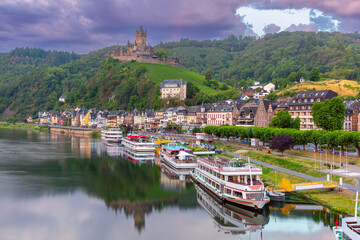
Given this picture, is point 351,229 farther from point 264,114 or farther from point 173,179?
point 264,114

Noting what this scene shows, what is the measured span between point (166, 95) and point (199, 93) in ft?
47.5

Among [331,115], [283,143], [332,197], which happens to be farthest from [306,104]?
[332,197]

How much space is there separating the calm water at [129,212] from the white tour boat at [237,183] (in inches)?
46.7

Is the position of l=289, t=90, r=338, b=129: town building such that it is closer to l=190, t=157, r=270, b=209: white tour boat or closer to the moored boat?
l=190, t=157, r=270, b=209: white tour boat

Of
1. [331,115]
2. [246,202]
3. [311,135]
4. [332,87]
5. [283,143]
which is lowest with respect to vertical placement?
[246,202]

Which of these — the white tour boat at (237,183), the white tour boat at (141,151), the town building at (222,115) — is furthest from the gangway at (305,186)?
the town building at (222,115)

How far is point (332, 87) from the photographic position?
11981 cm

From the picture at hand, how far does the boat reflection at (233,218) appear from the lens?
3291 cm

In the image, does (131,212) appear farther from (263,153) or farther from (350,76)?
(350,76)

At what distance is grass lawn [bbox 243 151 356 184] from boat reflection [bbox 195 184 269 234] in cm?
1279

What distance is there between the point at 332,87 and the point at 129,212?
10196cm

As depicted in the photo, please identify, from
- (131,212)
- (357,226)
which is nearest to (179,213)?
(131,212)

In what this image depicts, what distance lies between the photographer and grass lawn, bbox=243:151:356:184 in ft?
148

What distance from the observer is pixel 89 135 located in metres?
142
